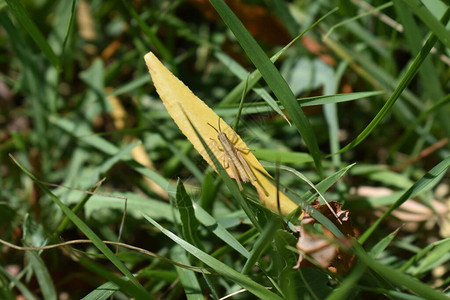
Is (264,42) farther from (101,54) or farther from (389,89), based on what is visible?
Result: (101,54)

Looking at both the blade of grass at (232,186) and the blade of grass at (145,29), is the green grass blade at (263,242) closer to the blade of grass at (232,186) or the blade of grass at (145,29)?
the blade of grass at (232,186)

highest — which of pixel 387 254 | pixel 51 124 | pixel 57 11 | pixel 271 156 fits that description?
pixel 57 11

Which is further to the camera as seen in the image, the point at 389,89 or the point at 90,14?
the point at 90,14

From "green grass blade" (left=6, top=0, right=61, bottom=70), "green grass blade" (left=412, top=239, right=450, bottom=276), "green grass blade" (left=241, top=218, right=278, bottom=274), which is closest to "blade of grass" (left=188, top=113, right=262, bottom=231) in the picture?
"green grass blade" (left=241, top=218, right=278, bottom=274)

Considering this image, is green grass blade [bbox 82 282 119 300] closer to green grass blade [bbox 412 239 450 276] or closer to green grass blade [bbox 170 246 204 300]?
green grass blade [bbox 170 246 204 300]

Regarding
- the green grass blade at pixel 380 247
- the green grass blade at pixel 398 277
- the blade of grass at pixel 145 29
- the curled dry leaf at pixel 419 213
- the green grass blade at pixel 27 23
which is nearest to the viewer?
the green grass blade at pixel 398 277

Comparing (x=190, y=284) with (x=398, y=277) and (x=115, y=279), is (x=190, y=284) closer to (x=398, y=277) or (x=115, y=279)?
(x=115, y=279)

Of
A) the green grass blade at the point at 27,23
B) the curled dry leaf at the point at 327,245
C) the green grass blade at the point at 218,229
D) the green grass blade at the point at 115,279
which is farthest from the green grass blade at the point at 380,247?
the green grass blade at the point at 27,23

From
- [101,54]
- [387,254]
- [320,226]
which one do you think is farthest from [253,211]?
[101,54]
